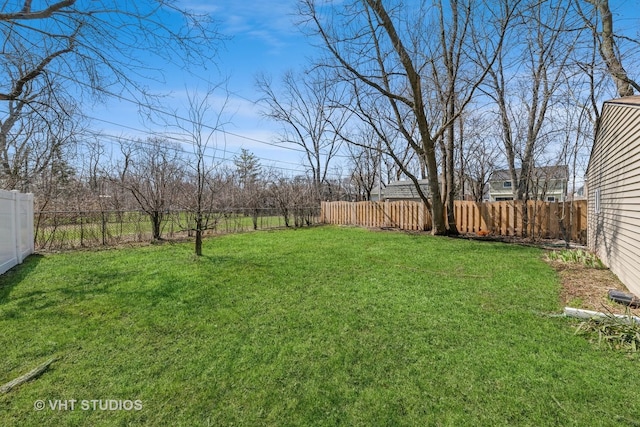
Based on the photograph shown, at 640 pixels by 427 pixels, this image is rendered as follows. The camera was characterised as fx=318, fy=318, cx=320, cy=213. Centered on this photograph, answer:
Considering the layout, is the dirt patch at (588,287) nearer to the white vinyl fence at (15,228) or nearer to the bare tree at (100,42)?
the bare tree at (100,42)

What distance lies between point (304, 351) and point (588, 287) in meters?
4.01

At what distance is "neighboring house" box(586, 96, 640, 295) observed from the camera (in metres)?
3.81

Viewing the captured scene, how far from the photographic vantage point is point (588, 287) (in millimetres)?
4203

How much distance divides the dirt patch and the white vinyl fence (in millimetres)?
7868

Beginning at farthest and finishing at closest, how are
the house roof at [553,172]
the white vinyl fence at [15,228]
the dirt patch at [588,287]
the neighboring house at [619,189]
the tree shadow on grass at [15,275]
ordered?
the house roof at [553,172]
the white vinyl fence at [15,228]
the tree shadow on grass at [15,275]
the neighboring house at [619,189]
the dirt patch at [588,287]

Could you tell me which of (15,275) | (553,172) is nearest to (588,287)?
(553,172)

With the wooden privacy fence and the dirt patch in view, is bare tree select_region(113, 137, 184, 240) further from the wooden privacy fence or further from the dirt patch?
the dirt patch

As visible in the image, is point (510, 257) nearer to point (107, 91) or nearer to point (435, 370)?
point (435, 370)

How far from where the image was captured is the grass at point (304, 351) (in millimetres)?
1887

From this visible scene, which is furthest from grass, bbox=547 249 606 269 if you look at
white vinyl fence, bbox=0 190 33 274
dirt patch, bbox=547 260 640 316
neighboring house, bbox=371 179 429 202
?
neighboring house, bbox=371 179 429 202

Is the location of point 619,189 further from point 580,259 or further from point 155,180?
point 155,180

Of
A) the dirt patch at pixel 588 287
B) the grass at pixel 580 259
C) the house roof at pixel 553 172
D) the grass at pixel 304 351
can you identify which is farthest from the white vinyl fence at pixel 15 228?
the house roof at pixel 553 172

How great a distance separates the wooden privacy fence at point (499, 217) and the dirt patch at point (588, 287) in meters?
2.60

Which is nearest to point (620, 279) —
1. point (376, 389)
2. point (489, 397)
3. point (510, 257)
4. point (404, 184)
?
point (510, 257)
